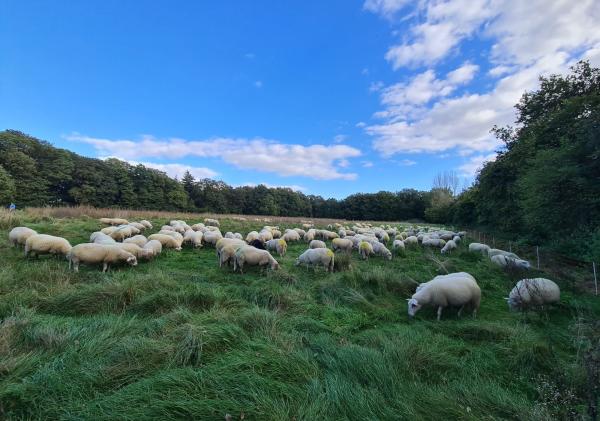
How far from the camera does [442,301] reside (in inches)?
296

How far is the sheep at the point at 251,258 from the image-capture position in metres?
10.8

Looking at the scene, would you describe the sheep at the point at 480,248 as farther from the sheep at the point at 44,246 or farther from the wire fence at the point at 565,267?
the sheep at the point at 44,246

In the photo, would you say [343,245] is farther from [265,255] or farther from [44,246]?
[44,246]

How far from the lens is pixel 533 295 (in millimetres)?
7922

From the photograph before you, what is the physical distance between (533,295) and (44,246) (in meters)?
15.4

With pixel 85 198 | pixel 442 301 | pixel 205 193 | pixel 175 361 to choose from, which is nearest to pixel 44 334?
pixel 175 361

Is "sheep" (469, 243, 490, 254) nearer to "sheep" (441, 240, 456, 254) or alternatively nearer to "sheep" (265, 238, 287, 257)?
"sheep" (441, 240, 456, 254)

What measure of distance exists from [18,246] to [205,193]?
68.4 m

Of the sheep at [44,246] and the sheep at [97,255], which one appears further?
the sheep at [44,246]

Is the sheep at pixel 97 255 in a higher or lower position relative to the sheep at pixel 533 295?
higher

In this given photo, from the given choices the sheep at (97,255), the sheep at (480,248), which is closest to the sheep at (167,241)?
the sheep at (97,255)

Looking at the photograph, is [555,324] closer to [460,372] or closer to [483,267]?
[460,372]

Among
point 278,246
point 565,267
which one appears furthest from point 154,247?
point 565,267

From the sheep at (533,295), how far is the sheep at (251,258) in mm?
7444
